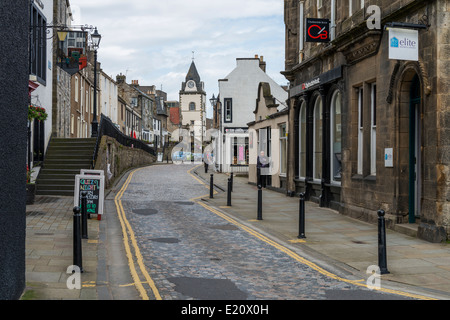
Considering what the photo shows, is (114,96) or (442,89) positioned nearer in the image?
(442,89)

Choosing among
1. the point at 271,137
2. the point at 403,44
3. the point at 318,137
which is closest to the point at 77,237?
the point at 403,44

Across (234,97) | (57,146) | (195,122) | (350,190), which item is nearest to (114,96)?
(234,97)

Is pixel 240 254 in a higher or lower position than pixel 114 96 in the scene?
lower

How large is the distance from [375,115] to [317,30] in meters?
4.67

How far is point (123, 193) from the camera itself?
842 inches

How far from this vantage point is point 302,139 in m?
21.3

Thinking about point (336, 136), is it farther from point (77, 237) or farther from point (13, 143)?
point (13, 143)

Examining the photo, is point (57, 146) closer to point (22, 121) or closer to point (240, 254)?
point (240, 254)

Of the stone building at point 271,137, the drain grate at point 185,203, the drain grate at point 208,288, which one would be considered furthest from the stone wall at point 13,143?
the stone building at point 271,137

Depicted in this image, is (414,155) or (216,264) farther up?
(414,155)

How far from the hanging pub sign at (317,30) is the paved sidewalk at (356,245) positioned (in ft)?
20.0

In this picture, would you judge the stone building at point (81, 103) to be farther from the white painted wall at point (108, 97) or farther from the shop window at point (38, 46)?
the shop window at point (38, 46)

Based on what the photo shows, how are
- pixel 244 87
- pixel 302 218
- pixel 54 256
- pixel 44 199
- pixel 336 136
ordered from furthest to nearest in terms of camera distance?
pixel 244 87 → pixel 44 199 → pixel 336 136 → pixel 302 218 → pixel 54 256

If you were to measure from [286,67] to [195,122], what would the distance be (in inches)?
3874
